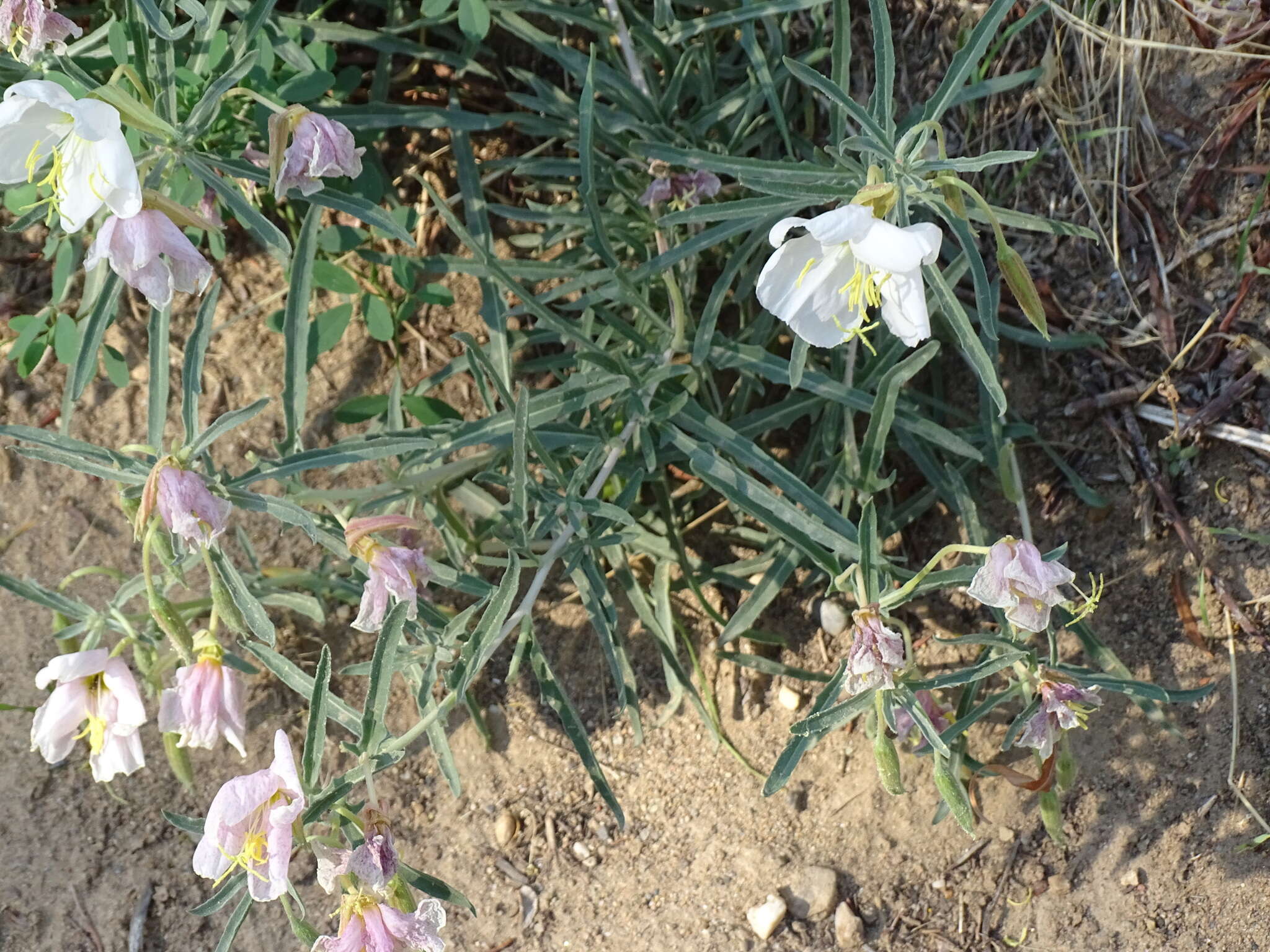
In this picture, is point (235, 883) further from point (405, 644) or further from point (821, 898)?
point (821, 898)

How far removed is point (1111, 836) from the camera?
2379 millimetres

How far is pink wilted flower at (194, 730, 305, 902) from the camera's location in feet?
5.52

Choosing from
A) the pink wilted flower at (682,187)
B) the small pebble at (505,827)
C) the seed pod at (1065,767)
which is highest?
the pink wilted flower at (682,187)

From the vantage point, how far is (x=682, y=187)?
7.33 feet

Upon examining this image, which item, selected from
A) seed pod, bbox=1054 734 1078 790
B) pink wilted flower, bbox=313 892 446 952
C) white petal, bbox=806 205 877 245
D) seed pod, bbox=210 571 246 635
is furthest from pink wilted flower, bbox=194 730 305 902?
seed pod, bbox=1054 734 1078 790

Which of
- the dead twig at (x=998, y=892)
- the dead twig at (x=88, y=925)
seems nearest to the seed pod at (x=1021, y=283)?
the dead twig at (x=998, y=892)

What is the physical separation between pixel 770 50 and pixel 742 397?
2.47ft

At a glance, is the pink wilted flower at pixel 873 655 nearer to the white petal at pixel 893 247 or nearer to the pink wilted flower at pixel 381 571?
the white petal at pixel 893 247

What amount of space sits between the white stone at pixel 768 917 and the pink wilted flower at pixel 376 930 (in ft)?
3.16

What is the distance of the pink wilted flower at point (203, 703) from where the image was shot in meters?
1.90

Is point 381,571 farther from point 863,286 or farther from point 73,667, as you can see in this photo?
point 863,286

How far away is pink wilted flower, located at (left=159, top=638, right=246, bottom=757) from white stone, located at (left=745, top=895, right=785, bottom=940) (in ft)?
3.97

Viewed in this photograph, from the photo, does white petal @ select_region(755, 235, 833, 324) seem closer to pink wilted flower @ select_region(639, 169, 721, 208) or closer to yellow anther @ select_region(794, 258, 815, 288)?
yellow anther @ select_region(794, 258, 815, 288)

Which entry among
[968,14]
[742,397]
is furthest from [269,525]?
[968,14]
